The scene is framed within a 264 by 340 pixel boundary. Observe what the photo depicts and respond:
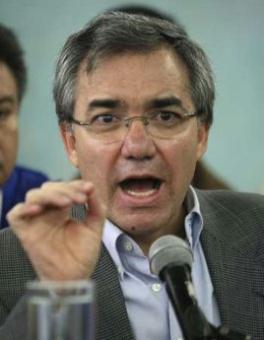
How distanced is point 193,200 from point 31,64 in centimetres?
100

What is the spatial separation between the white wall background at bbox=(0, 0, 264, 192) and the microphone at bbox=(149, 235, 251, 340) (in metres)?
1.44

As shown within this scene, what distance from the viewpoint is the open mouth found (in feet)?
4.48

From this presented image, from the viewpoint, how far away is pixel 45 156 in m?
2.36

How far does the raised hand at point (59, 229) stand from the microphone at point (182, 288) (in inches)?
5.7

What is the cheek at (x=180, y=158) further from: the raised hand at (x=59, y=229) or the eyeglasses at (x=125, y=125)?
the raised hand at (x=59, y=229)

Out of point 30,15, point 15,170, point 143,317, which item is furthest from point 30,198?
point 30,15

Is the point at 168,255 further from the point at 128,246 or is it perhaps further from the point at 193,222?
the point at 193,222

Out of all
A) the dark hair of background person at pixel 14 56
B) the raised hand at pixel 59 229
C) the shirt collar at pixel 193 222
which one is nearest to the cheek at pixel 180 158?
the shirt collar at pixel 193 222

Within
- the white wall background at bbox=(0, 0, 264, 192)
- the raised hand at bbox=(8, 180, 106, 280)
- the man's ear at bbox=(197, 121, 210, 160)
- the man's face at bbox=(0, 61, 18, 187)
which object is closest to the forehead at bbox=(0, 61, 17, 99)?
the man's face at bbox=(0, 61, 18, 187)

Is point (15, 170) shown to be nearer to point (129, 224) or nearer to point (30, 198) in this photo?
point (129, 224)

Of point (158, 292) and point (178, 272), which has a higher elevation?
point (178, 272)

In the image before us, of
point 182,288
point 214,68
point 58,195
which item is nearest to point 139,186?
point 58,195

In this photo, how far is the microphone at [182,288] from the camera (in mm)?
811

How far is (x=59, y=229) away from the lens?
3.49 feet
